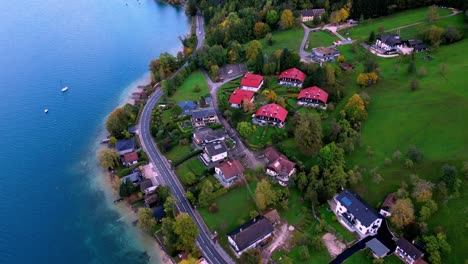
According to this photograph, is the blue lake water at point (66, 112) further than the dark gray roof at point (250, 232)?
Yes

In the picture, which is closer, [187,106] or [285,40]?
[187,106]

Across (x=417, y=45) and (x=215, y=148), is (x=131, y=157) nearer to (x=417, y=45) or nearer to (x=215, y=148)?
(x=215, y=148)

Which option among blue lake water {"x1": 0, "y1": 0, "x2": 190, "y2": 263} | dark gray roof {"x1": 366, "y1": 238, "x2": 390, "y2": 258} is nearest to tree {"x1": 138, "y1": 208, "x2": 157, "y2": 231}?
blue lake water {"x1": 0, "y1": 0, "x2": 190, "y2": 263}

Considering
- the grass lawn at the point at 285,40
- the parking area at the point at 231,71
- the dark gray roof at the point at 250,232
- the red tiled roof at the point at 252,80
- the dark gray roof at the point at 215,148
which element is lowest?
the dark gray roof at the point at 250,232

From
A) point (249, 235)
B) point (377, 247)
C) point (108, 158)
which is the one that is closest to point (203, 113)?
point (108, 158)

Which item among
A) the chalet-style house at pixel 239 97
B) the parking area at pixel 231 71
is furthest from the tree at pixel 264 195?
the parking area at pixel 231 71

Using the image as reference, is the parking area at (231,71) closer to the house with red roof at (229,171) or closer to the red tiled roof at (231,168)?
the red tiled roof at (231,168)

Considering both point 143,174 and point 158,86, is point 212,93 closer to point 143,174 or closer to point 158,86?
point 158,86
